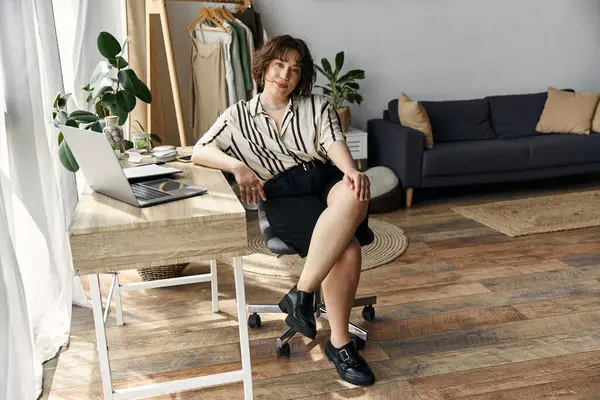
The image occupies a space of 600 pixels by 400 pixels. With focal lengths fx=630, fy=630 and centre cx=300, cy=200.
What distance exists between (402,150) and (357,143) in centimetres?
37

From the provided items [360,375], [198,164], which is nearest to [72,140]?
[198,164]

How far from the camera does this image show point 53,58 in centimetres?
249

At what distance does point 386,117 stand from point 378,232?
4.61ft

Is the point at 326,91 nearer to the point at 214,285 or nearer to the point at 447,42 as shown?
the point at 447,42

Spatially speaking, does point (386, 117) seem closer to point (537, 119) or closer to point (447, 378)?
point (537, 119)

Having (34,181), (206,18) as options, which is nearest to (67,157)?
(34,181)

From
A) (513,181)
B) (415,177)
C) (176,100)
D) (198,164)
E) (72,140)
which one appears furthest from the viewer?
(513,181)

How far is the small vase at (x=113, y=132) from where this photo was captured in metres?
2.49

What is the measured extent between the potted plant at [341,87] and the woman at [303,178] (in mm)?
2153

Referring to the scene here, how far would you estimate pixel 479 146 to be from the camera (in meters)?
4.51

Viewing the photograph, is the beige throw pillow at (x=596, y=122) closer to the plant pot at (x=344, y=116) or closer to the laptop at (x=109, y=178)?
the plant pot at (x=344, y=116)

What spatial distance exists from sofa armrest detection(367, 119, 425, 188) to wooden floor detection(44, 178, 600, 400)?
0.94 metres

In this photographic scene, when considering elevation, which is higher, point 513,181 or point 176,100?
point 176,100

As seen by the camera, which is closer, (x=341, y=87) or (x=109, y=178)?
(x=109, y=178)
